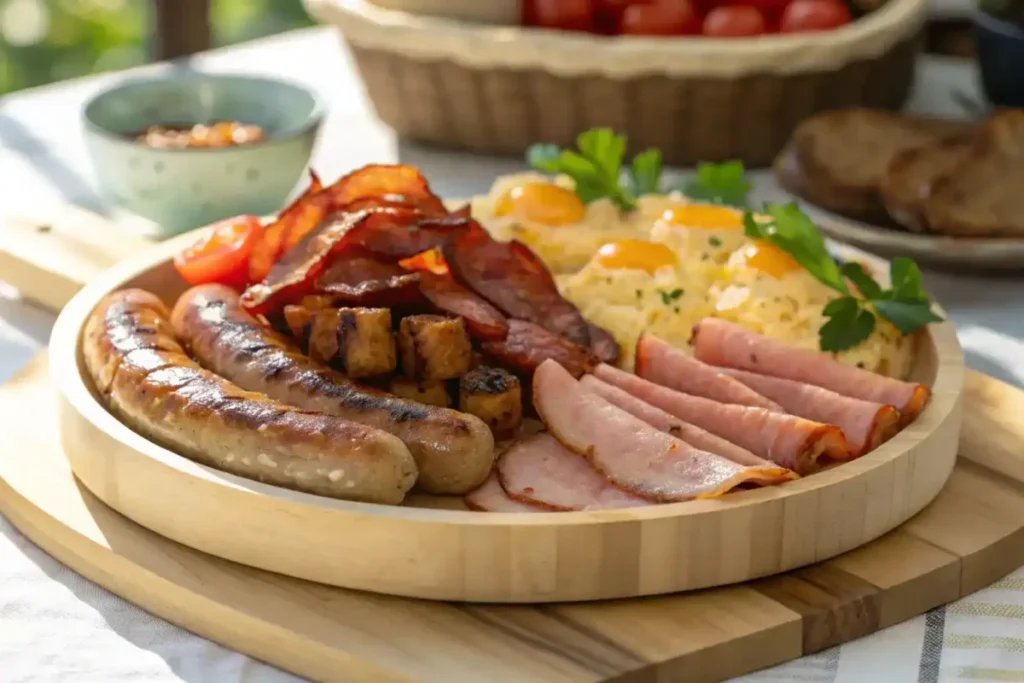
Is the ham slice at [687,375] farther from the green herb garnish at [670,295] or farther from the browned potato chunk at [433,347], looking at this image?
the browned potato chunk at [433,347]

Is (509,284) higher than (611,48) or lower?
lower

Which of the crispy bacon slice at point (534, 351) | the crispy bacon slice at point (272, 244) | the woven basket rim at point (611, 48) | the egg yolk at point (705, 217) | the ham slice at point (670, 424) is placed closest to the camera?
the ham slice at point (670, 424)

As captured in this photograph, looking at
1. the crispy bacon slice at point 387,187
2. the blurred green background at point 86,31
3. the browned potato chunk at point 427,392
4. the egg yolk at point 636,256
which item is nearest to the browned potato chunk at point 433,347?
the browned potato chunk at point 427,392

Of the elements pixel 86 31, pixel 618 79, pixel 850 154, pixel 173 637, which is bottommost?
pixel 86 31

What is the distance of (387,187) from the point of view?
8.70 ft

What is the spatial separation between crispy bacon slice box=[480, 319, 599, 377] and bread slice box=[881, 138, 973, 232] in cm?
115

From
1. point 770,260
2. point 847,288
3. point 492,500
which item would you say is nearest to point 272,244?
point 492,500

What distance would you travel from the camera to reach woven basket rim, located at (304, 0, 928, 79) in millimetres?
3512

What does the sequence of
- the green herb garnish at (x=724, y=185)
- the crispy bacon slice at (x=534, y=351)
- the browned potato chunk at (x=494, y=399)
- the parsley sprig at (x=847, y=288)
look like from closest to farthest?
the browned potato chunk at (x=494, y=399)
the crispy bacon slice at (x=534, y=351)
the parsley sprig at (x=847, y=288)
the green herb garnish at (x=724, y=185)

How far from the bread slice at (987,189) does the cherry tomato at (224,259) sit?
1.53 metres

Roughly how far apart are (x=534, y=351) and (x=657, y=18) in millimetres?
1712

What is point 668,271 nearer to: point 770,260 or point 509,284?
point 770,260

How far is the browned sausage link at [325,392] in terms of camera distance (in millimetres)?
1994

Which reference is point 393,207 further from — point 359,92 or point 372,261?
point 359,92
